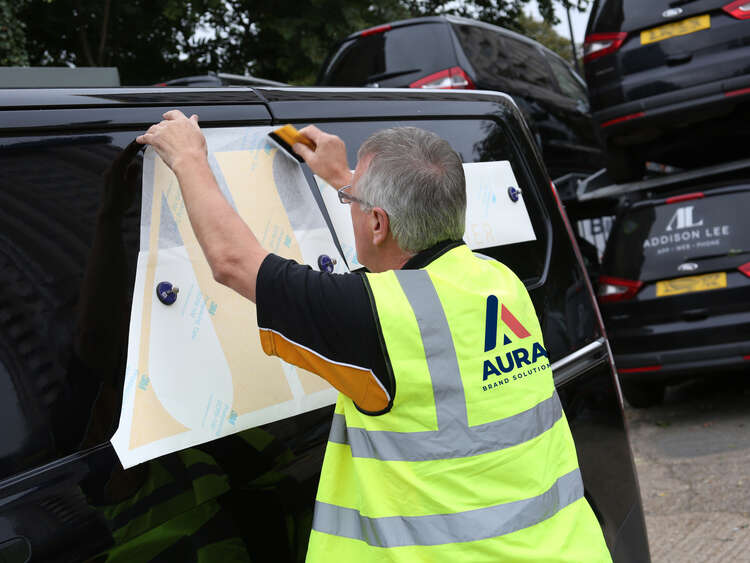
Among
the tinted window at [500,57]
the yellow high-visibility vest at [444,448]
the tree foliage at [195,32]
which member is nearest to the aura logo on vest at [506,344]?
the yellow high-visibility vest at [444,448]

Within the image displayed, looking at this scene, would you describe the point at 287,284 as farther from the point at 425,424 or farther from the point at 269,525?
the point at 269,525

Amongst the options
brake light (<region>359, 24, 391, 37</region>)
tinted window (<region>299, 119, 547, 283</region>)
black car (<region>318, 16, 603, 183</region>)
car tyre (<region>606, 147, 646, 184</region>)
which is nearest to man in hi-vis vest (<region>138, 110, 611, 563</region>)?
tinted window (<region>299, 119, 547, 283</region>)

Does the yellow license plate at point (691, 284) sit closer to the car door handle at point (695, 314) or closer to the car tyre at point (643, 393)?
the car door handle at point (695, 314)

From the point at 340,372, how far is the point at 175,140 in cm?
57

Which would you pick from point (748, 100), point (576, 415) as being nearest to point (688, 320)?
point (748, 100)

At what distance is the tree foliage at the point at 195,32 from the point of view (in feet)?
37.7

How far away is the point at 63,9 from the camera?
11.5 m

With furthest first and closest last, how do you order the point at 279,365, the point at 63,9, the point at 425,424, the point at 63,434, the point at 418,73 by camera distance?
the point at 63,9, the point at 418,73, the point at 279,365, the point at 425,424, the point at 63,434

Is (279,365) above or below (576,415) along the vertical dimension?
above

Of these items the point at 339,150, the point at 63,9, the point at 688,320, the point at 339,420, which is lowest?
the point at 688,320

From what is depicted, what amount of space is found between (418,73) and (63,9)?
6788mm

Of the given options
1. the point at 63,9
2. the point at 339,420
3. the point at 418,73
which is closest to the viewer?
the point at 339,420

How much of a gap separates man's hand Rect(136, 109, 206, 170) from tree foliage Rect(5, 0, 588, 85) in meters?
9.94

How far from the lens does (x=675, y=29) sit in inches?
231
